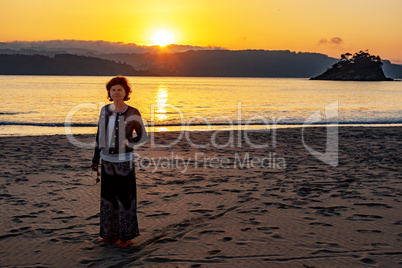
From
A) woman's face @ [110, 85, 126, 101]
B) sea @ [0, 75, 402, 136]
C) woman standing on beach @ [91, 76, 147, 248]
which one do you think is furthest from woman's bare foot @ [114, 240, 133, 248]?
sea @ [0, 75, 402, 136]

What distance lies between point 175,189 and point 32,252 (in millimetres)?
3521

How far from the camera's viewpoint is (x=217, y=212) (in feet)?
21.5

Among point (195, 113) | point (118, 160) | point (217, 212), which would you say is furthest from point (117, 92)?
point (195, 113)

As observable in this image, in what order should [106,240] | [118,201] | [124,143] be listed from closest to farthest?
[124,143] → [118,201] → [106,240]

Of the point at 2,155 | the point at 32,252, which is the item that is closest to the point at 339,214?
the point at 32,252

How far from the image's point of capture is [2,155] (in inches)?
464

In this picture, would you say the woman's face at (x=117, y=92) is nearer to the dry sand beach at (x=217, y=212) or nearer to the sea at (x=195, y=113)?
the dry sand beach at (x=217, y=212)

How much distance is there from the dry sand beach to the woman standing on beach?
290mm

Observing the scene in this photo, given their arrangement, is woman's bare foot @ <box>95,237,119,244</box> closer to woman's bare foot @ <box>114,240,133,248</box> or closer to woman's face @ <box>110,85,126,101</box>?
woman's bare foot @ <box>114,240,133,248</box>

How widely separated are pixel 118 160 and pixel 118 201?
0.55 meters

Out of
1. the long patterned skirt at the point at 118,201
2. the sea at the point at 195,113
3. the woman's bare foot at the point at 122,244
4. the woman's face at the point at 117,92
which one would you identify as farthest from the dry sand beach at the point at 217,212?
the sea at the point at 195,113

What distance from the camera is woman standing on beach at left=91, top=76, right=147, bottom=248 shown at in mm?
4863

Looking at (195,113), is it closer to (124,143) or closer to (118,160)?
(118,160)

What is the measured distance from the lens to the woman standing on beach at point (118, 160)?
486 centimetres
